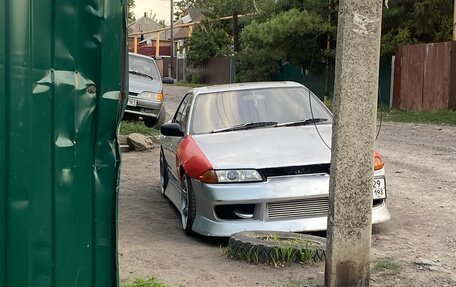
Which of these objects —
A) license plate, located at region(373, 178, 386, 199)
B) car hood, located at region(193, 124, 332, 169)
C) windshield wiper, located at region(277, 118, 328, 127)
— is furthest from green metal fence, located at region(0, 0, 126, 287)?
windshield wiper, located at region(277, 118, 328, 127)

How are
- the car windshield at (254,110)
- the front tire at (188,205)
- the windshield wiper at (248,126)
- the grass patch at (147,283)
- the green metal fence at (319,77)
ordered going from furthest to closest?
the green metal fence at (319,77), the car windshield at (254,110), the windshield wiper at (248,126), the front tire at (188,205), the grass patch at (147,283)

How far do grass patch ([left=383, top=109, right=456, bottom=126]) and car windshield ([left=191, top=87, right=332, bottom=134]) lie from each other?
1090 centimetres

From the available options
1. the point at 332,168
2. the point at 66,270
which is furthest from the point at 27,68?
the point at 332,168

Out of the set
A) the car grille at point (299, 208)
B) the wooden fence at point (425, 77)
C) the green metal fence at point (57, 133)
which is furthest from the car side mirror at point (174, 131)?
the wooden fence at point (425, 77)

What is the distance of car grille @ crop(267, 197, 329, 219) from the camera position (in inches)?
228

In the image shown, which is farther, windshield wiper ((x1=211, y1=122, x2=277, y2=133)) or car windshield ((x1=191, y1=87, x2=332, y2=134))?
car windshield ((x1=191, y1=87, x2=332, y2=134))

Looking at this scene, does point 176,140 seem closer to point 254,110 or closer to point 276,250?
point 254,110

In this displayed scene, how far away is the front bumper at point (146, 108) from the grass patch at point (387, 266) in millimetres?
10502

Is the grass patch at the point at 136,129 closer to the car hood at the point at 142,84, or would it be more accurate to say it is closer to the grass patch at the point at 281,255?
the car hood at the point at 142,84

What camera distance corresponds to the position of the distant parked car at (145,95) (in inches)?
589

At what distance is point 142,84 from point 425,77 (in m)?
10.1

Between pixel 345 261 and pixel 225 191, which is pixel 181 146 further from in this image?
pixel 345 261

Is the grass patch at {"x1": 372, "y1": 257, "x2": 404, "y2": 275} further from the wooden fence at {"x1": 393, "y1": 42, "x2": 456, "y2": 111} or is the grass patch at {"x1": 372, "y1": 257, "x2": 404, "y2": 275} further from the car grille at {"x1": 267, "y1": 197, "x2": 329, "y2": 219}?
the wooden fence at {"x1": 393, "y1": 42, "x2": 456, "y2": 111}

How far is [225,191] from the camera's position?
5789 mm
